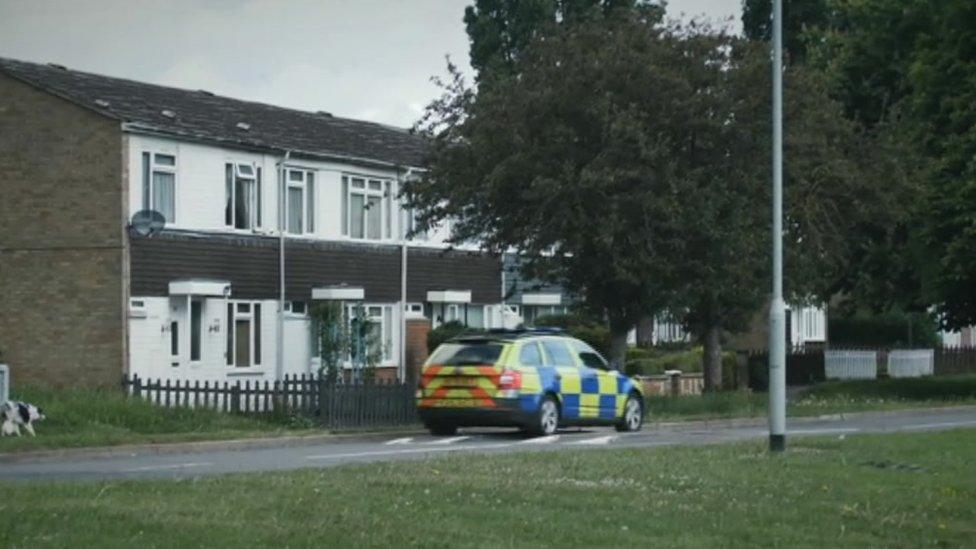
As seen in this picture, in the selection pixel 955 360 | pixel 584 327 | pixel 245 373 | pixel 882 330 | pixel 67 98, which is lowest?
pixel 245 373

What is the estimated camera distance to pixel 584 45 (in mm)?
42125

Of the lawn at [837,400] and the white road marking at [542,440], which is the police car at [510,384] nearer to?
the white road marking at [542,440]

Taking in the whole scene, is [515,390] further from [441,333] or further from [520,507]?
[441,333]

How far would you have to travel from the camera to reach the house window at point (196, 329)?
45.1m

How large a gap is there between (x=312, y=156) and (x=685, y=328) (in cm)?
1015

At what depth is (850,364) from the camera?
68062 millimetres

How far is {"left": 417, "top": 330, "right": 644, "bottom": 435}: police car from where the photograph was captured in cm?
3288

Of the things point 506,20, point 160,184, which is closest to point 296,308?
point 160,184

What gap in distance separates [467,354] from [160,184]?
42.2ft

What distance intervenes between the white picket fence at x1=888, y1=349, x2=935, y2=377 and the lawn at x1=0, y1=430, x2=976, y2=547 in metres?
45.5

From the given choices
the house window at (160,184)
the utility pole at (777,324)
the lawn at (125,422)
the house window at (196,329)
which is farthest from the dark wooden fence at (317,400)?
the utility pole at (777,324)

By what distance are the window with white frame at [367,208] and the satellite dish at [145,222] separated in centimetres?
823

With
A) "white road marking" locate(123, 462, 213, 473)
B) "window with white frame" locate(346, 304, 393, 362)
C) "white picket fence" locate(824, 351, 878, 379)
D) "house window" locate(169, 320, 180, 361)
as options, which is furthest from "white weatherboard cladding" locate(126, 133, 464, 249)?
"white picket fence" locate(824, 351, 878, 379)

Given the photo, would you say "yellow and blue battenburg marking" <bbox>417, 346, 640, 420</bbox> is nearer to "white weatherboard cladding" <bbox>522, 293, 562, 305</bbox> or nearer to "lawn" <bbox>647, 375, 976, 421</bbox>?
"lawn" <bbox>647, 375, 976, 421</bbox>
